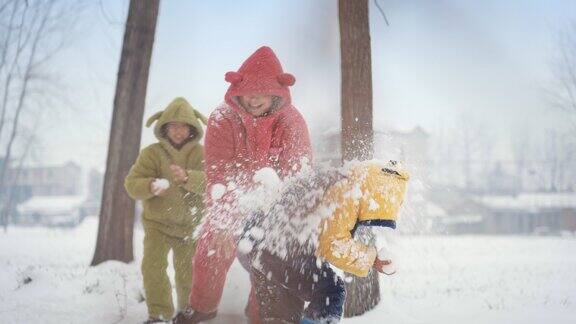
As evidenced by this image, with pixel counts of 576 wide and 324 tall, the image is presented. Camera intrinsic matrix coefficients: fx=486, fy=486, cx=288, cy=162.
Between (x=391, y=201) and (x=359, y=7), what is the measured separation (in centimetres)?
238

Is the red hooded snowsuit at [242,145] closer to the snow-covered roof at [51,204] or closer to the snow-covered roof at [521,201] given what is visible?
the snow-covered roof at [521,201]

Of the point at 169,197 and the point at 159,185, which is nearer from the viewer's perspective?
the point at 159,185

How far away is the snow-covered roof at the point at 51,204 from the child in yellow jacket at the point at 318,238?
43431 mm

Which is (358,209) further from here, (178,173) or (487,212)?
(487,212)

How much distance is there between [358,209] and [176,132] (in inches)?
78.6

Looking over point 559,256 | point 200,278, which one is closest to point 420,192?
point 200,278

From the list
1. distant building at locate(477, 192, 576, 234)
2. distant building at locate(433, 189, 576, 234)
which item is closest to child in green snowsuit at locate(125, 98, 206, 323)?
distant building at locate(477, 192, 576, 234)

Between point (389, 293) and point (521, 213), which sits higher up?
point (521, 213)

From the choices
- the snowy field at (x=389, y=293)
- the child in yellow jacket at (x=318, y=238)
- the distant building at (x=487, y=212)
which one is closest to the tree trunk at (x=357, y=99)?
the snowy field at (x=389, y=293)

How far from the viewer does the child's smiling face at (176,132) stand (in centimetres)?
368

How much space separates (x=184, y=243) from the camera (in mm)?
3564

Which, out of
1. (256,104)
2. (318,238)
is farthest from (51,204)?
(318,238)

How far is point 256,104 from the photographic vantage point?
3.08m

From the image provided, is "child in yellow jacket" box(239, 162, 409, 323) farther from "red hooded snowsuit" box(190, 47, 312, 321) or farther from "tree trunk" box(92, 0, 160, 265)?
"tree trunk" box(92, 0, 160, 265)
